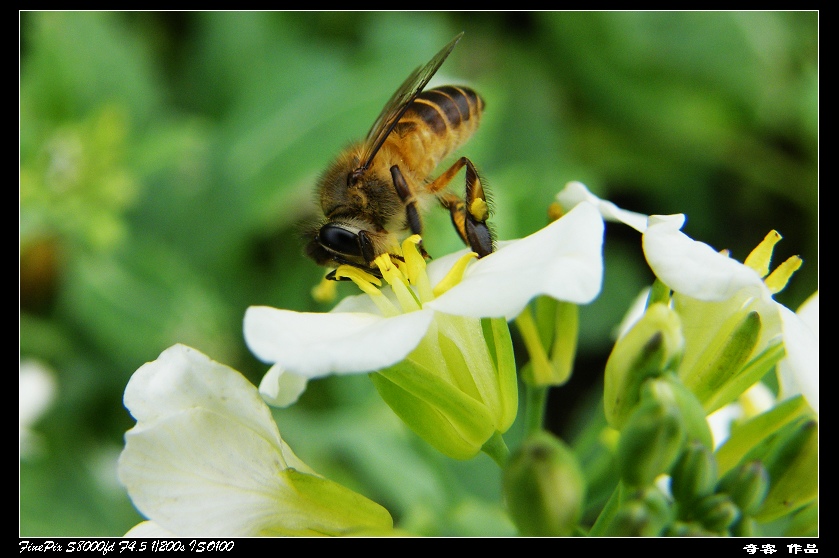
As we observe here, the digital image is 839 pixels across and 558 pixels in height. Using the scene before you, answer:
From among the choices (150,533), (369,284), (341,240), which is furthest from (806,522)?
(150,533)

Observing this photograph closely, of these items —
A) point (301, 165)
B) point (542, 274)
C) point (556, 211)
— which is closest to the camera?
point (542, 274)

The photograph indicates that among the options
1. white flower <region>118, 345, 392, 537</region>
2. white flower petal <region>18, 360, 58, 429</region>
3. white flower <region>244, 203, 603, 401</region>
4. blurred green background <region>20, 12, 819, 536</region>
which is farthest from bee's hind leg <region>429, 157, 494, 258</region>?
white flower petal <region>18, 360, 58, 429</region>

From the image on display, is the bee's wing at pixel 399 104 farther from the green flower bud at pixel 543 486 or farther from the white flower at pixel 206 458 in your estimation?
the green flower bud at pixel 543 486

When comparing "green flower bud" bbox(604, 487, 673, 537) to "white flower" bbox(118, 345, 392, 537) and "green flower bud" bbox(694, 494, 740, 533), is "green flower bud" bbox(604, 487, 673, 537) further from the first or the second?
"white flower" bbox(118, 345, 392, 537)

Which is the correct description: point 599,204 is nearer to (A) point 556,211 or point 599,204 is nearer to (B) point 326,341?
(A) point 556,211
